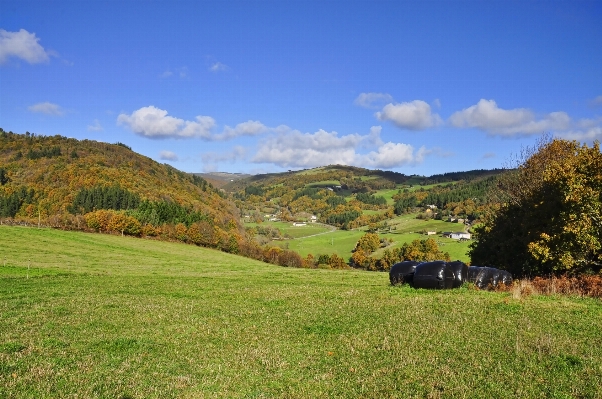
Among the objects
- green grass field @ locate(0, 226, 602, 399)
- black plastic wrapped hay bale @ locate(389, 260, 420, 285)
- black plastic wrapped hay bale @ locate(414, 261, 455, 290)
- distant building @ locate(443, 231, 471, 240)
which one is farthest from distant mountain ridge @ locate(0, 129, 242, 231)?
green grass field @ locate(0, 226, 602, 399)

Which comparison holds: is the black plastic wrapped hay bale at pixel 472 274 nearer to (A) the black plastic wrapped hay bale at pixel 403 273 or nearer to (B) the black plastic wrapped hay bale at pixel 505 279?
(B) the black plastic wrapped hay bale at pixel 505 279

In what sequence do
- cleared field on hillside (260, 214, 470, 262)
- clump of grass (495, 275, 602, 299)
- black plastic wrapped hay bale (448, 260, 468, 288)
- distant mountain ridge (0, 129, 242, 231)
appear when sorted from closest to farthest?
clump of grass (495, 275, 602, 299), black plastic wrapped hay bale (448, 260, 468, 288), distant mountain ridge (0, 129, 242, 231), cleared field on hillside (260, 214, 470, 262)

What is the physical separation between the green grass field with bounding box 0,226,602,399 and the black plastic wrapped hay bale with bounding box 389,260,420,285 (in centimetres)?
382

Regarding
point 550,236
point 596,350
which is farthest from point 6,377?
point 550,236

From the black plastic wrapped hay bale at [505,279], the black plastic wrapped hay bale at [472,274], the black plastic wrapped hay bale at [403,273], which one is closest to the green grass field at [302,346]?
the black plastic wrapped hay bale at [472,274]

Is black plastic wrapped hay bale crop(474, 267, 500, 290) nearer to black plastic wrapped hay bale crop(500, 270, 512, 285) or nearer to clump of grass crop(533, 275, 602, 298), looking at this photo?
black plastic wrapped hay bale crop(500, 270, 512, 285)

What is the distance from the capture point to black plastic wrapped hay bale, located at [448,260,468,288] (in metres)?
24.5

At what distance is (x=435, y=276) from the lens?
24.1 meters

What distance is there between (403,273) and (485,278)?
15.7 feet

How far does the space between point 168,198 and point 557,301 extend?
439 feet

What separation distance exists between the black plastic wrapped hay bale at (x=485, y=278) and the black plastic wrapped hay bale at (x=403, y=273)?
3697 mm

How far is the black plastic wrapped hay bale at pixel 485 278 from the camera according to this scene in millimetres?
25106

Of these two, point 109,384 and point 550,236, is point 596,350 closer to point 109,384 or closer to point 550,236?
point 109,384

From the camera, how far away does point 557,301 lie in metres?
19.7
